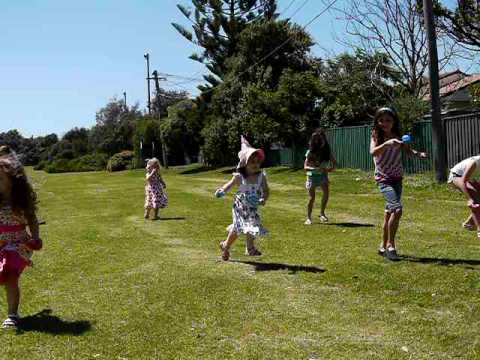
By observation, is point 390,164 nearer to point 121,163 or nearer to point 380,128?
point 380,128

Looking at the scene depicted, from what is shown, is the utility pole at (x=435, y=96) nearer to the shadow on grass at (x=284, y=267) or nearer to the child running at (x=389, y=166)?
the child running at (x=389, y=166)

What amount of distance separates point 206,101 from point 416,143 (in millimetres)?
26445

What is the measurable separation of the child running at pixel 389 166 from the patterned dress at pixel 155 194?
24.3ft

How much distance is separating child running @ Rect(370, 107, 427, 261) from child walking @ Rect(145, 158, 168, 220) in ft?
24.3

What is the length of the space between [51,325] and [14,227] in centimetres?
96

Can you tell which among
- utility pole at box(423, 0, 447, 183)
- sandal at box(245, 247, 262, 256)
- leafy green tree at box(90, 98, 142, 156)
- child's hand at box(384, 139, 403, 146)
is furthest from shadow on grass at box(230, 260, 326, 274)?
leafy green tree at box(90, 98, 142, 156)

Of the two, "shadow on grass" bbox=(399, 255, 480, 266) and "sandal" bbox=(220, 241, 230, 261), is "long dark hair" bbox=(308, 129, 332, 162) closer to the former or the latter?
"sandal" bbox=(220, 241, 230, 261)

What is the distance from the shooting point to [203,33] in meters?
43.9

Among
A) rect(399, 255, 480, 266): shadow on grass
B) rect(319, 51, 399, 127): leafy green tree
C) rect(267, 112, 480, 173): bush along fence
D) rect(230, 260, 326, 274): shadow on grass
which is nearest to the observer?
rect(399, 255, 480, 266): shadow on grass

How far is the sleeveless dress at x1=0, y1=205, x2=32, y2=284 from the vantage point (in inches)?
222

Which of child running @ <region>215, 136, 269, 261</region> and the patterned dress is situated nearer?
child running @ <region>215, 136, 269, 261</region>

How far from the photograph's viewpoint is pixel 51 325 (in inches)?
221

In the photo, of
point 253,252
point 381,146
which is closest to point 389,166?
point 381,146

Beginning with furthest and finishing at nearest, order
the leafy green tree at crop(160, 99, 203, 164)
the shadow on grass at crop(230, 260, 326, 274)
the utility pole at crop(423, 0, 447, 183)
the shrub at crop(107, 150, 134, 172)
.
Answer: the shrub at crop(107, 150, 134, 172), the leafy green tree at crop(160, 99, 203, 164), the utility pole at crop(423, 0, 447, 183), the shadow on grass at crop(230, 260, 326, 274)
